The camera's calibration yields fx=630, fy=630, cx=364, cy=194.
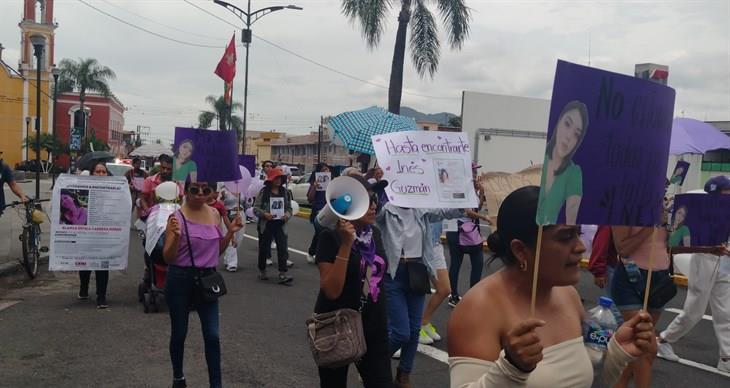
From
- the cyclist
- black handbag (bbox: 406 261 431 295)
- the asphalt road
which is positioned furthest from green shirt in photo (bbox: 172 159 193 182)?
the cyclist

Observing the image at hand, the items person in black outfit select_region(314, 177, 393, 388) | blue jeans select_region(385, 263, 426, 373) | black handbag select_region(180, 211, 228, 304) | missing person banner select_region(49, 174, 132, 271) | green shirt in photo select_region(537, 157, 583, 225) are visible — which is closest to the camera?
green shirt in photo select_region(537, 157, 583, 225)

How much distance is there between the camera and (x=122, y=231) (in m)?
7.48

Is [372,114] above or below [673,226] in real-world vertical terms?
above

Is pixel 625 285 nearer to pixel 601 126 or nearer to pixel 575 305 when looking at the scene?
pixel 575 305

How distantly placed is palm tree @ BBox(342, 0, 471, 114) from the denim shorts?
1498cm

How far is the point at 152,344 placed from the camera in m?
5.91

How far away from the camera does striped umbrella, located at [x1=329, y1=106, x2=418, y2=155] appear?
690 centimetres

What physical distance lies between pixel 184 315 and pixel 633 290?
Result: 3.16 metres

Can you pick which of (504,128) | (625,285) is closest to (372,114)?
(625,285)

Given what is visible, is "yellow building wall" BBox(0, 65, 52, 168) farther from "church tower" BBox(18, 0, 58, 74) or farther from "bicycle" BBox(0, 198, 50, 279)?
"bicycle" BBox(0, 198, 50, 279)

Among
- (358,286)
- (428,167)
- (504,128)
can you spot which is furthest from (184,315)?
(504,128)

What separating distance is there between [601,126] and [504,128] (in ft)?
69.9

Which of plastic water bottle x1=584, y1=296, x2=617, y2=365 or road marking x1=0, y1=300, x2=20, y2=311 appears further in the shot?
road marking x1=0, y1=300, x2=20, y2=311

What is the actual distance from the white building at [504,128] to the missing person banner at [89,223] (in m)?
15.4
